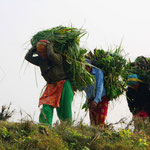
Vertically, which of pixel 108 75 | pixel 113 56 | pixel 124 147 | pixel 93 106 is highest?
pixel 113 56

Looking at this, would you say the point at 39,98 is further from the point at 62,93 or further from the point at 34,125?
the point at 34,125

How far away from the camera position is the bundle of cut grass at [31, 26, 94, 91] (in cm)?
670

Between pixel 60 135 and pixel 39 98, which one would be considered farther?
pixel 39 98

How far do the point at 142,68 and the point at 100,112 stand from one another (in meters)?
1.80

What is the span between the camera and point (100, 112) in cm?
770

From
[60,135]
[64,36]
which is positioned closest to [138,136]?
[60,135]

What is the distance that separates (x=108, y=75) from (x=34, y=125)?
9.61 feet

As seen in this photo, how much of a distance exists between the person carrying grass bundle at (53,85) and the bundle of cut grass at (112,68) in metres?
1.25

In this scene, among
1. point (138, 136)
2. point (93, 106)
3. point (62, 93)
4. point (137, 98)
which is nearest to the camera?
point (138, 136)

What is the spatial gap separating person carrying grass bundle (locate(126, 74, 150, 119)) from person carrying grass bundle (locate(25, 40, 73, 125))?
7.07ft

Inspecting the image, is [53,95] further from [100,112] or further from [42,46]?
[100,112]

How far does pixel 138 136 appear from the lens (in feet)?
18.8

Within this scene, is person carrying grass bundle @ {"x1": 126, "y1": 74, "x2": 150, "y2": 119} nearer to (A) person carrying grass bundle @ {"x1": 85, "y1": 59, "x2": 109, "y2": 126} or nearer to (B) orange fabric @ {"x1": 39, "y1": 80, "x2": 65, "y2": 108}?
(A) person carrying grass bundle @ {"x1": 85, "y1": 59, "x2": 109, "y2": 126}

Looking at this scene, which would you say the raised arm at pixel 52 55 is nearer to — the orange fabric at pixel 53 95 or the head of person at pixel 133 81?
the orange fabric at pixel 53 95
